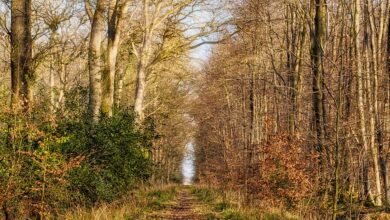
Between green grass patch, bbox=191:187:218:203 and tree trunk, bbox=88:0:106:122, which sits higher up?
tree trunk, bbox=88:0:106:122

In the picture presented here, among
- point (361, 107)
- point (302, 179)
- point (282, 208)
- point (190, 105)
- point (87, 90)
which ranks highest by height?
point (190, 105)

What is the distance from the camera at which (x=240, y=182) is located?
15016 millimetres

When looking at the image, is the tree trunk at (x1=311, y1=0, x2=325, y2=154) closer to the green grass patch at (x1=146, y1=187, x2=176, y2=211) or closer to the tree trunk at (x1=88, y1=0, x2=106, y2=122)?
the tree trunk at (x1=88, y1=0, x2=106, y2=122)

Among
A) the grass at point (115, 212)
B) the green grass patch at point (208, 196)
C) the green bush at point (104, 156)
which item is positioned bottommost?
the green grass patch at point (208, 196)

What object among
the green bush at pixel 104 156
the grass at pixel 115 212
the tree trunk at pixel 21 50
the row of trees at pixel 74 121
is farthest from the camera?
the green bush at pixel 104 156

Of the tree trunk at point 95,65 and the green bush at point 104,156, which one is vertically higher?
the tree trunk at point 95,65

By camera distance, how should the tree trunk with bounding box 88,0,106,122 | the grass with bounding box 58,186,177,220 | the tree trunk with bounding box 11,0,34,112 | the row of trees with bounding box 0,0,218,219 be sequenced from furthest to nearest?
the tree trunk with bounding box 88,0,106,122 < the tree trunk with bounding box 11,0,34,112 < the grass with bounding box 58,186,177,220 < the row of trees with bounding box 0,0,218,219

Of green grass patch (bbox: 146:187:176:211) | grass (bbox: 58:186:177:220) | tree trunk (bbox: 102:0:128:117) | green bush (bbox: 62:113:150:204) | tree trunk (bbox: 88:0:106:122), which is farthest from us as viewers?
green grass patch (bbox: 146:187:176:211)

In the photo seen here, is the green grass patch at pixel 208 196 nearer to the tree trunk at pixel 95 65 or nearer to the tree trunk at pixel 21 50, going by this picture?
the tree trunk at pixel 95 65

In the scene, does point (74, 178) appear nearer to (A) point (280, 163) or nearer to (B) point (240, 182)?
(A) point (280, 163)

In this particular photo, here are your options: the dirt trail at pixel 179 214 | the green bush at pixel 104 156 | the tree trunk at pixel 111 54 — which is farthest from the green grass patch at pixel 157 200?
the tree trunk at pixel 111 54

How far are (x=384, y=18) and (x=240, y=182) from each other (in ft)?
24.5

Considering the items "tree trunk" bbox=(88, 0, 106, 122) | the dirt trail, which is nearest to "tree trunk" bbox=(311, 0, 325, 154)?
the dirt trail

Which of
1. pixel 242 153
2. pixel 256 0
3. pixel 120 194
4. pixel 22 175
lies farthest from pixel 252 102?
pixel 22 175
